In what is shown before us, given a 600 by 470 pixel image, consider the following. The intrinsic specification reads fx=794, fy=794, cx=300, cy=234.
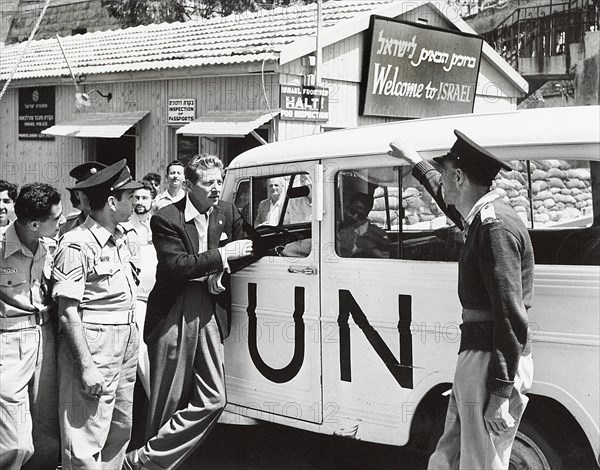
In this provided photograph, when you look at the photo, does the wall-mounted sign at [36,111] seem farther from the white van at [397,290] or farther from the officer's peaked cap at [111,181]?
the officer's peaked cap at [111,181]

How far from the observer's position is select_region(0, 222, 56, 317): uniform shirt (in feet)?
13.8

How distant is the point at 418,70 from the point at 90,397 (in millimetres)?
10593

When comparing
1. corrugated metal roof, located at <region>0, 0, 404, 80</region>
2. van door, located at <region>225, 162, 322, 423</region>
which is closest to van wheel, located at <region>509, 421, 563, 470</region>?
van door, located at <region>225, 162, 322, 423</region>

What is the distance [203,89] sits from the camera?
40.8 feet

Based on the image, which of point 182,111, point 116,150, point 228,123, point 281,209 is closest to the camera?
Answer: point 281,209

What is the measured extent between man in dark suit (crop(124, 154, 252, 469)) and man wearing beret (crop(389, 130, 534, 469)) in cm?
160

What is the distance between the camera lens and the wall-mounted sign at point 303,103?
444 inches

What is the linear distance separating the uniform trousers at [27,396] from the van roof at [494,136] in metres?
1.79

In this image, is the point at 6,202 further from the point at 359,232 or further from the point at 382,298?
the point at 382,298

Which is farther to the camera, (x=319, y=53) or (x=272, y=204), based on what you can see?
(x=319, y=53)

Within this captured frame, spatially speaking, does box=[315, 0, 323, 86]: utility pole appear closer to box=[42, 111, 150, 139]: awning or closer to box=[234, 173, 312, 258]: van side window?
box=[42, 111, 150, 139]: awning

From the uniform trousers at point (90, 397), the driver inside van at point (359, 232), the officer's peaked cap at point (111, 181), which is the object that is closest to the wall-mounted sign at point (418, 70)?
the driver inside van at point (359, 232)

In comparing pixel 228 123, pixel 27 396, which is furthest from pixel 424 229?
pixel 228 123

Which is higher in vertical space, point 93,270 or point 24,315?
point 93,270
